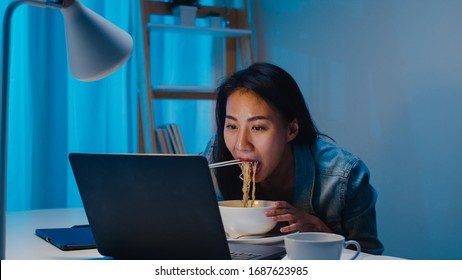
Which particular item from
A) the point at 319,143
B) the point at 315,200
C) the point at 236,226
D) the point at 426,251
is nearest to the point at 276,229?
the point at 236,226

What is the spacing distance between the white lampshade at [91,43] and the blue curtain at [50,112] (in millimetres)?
1545

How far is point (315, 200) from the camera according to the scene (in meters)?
1.25

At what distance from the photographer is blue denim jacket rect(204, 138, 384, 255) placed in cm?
122

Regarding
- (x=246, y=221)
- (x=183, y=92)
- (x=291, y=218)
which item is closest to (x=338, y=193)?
(x=291, y=218)

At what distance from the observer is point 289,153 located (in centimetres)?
136

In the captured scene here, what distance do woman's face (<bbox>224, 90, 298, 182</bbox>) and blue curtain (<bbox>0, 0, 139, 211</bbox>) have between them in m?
1.13

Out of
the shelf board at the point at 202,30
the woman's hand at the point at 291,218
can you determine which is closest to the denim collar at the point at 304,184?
the woman's hand at the point at 291,218

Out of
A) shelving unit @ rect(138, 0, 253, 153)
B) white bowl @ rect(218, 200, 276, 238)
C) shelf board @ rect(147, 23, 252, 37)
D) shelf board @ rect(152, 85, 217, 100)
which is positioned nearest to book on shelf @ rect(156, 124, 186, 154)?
shelving unit @ rect(138, 0, 253, 153)

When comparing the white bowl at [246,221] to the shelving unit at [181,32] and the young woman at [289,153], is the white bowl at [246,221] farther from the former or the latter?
the shelving unit at [181,32]

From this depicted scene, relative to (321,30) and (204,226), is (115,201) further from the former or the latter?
(321,30)

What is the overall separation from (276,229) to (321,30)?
5.06ft

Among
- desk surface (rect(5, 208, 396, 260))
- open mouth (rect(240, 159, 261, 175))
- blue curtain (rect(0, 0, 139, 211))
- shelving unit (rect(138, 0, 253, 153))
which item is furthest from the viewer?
shelving unit (rect(138, 0, 253, 153))

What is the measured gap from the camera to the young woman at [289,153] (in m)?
1.23

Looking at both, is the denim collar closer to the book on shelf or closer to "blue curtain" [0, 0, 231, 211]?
the book on shelf
